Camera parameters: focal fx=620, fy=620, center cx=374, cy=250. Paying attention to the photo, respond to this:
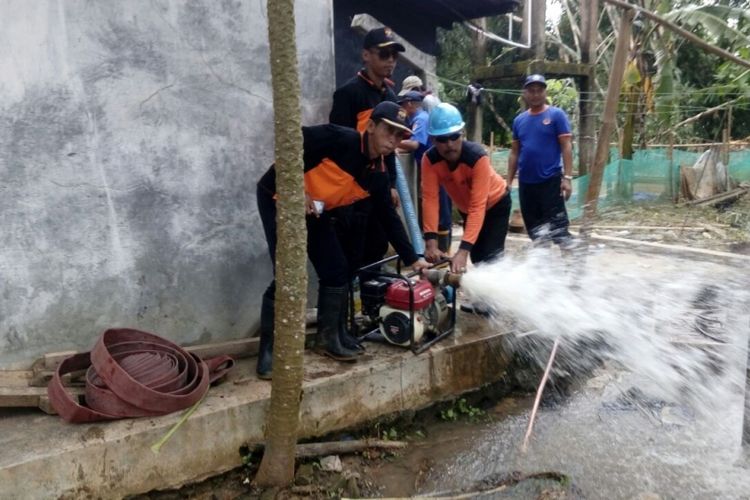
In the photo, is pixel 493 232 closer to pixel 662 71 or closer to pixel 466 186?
pixel 466 186

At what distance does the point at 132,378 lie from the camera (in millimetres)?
3383

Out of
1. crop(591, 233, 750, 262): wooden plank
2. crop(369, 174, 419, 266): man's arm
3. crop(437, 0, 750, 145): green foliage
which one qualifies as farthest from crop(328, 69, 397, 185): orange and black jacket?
crop(437, 0, 750, 145): green foliage

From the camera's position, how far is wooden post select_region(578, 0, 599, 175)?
37.3ft

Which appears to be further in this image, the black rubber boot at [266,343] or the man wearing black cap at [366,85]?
the man wearing black cap at [366,85]

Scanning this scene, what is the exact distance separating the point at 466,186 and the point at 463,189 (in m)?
0.06

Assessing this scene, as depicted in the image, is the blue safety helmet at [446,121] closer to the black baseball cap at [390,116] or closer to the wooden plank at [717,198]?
the black baseball cap at [390,116]

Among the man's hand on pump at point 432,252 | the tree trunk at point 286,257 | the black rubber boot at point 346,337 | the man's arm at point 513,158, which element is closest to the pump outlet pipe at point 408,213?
the man's hand on pump at point 432,252

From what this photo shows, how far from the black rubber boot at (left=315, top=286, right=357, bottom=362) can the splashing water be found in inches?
38.8

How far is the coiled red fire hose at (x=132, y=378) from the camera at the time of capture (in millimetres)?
3354

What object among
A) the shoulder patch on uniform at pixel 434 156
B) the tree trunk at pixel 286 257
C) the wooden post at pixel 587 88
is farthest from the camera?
the wooden post at pixel 587 88

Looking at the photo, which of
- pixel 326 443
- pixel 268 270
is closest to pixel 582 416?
pixel 326 443

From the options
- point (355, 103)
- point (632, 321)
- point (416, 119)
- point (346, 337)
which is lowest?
point (632, 321)

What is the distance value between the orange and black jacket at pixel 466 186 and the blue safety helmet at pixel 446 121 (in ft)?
1.06

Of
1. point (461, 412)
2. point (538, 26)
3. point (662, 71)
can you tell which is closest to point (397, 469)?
point (461, 412)
